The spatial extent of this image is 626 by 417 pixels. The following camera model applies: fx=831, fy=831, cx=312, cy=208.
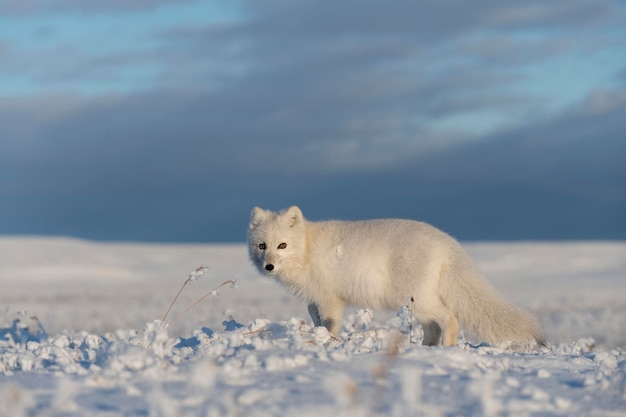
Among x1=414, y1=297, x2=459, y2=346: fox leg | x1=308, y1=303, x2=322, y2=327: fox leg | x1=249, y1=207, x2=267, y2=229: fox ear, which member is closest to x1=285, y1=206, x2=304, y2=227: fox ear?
x1=249, y1=207, x2=267, y2=229: fox ear

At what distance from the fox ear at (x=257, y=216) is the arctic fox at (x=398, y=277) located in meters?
0.32

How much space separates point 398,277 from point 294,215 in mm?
1174

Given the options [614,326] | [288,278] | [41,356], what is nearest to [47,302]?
[614,326]

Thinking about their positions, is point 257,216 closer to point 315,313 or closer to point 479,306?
point 315,313

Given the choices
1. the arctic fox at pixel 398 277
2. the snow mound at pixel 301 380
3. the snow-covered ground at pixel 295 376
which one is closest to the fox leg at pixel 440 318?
the arctic fox at pixel 398 277

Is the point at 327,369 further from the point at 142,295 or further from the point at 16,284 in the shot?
the point at 16,284

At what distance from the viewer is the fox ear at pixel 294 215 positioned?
21.9ft

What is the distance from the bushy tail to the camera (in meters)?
5.83

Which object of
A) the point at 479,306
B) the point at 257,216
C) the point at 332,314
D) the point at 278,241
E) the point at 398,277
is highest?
the point at 257,216

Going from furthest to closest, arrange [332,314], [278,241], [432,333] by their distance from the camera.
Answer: [278,241]
[332,314]
[432,333]

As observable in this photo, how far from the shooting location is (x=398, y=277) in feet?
19.4

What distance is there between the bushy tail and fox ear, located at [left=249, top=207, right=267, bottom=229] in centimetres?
166

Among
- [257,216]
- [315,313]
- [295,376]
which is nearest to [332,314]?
[315,313]

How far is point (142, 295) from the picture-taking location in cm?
2088
